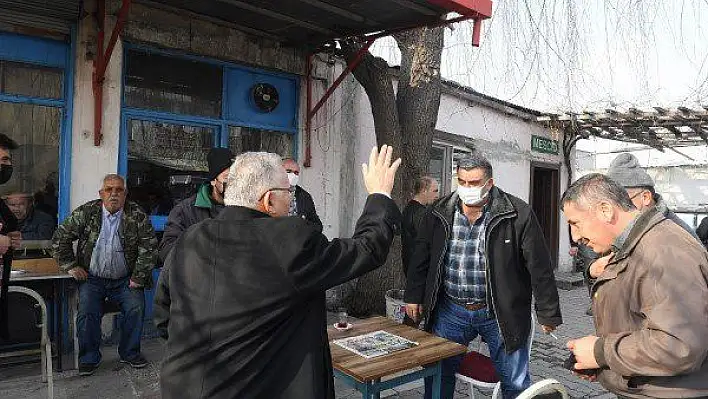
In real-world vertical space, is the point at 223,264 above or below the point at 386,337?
above

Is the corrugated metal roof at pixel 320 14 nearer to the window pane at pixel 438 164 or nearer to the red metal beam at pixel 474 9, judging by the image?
the red metal beam at pixel 474 9

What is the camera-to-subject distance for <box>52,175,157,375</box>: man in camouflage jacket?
423 cm

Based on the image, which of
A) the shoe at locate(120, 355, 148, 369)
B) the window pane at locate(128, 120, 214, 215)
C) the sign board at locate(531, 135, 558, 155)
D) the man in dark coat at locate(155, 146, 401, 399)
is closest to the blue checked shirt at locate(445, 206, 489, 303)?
the man in dark coat at locate(155, 146, 401, 399)

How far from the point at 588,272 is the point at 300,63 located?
4.56 meters

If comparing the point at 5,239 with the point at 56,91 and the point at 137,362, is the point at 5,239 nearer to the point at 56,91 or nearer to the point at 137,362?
the point at 137,362

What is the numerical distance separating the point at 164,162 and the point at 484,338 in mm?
3961

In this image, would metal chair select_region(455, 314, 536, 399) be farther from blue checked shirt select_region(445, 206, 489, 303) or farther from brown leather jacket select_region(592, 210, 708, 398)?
brown leather jacket select_region(592, 210, 708, 398)

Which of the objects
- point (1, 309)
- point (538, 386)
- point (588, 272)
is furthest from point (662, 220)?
point (1, 309)

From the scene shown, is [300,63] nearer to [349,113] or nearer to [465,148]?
[349,113]

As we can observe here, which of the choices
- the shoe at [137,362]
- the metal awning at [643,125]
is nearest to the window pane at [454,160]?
the metal awning at [643,125]

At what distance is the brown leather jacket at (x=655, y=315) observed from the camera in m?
1.60

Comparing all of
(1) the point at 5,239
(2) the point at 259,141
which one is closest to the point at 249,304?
(1) the point at 5,239

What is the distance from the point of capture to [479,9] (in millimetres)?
4129

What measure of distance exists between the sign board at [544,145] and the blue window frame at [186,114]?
21.6ft
